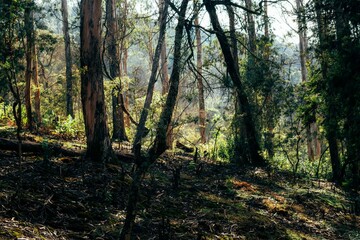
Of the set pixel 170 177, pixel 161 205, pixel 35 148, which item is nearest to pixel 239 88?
pixel 170 177

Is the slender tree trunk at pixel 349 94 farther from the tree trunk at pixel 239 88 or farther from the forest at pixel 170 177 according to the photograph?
the tree trunk at pixel 239 88

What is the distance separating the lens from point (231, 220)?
6.18 metres

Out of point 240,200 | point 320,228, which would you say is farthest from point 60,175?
point 320,228

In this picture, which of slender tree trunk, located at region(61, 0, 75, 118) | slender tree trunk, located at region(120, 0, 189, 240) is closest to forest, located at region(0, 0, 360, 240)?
slender tree trunk, located at region(120, 0, 189, 240)

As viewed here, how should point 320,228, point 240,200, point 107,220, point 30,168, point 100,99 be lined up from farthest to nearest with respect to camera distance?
1. point 100,99
2. point 240,200
3. point 320,228
4. point 30,168
5. point 107,220

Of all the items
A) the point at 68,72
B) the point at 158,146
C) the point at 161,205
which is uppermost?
the point at 68,72

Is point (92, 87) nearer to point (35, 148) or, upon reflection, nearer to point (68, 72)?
point (35, 148)

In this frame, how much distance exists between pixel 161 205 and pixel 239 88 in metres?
6.84

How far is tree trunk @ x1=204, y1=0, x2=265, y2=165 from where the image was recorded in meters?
11.9

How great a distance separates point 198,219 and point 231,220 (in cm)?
66

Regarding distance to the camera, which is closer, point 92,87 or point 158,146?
point 158,146

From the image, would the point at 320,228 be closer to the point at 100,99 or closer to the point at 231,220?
the point at 231,220

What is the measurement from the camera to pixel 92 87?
8281 millimetres

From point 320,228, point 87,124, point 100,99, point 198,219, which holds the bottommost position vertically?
point 320,228
